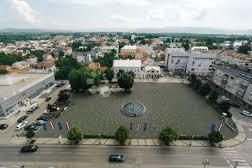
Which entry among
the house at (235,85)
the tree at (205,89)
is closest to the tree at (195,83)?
the tree at (205,89)

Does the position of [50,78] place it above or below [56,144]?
above

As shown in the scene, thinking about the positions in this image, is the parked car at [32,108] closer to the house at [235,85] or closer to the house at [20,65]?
the house at [20,65]

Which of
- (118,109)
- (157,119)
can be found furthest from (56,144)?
(157,119)

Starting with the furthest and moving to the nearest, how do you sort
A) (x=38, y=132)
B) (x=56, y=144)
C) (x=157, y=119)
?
(x=157, y=119)
(x=38, y=132)
(x=56, y=144)

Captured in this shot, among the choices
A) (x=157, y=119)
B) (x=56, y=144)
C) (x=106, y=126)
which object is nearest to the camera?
(x=56, y=144)

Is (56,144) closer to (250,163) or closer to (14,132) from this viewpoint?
(14,132)

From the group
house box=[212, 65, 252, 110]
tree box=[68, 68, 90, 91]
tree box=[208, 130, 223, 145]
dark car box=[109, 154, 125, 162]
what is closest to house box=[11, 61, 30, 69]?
tree box=[68, 68, 90, 91]

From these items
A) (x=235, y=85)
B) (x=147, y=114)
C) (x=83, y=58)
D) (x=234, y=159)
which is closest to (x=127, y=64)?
(x=83, y=58)
